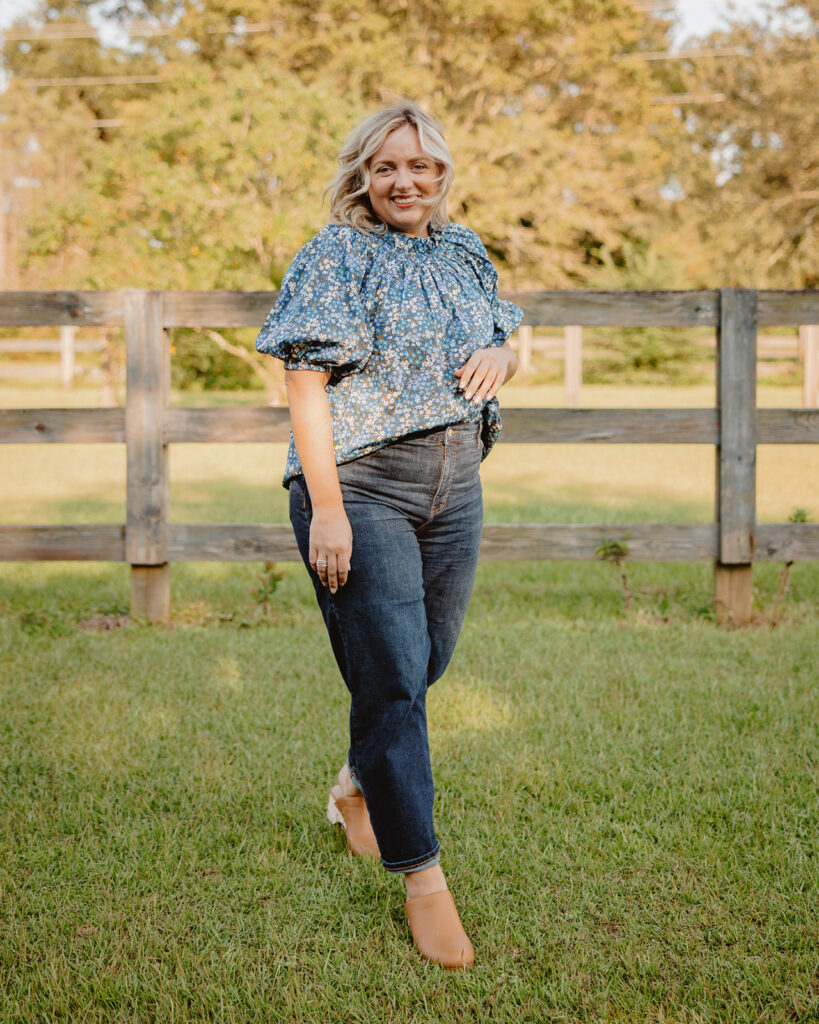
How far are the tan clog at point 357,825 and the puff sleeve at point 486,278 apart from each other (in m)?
1.26

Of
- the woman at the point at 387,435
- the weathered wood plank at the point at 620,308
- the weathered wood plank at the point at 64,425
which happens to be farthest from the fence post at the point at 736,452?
the weathered wood plank at the point at 64,425

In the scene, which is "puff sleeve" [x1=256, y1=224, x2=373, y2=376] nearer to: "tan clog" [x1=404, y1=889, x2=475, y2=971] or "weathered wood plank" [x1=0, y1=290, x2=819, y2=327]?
"tan clog" [x1=404, y1=889, x2=475, y2=971]

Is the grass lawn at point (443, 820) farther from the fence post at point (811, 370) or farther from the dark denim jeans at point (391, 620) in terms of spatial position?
the fence post at point (811, 370)

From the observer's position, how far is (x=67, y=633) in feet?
15.1

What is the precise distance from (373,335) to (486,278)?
0.45 meters

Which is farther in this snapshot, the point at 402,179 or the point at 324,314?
the point at 402,179

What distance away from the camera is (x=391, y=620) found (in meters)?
2.11

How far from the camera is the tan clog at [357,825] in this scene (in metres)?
2.61

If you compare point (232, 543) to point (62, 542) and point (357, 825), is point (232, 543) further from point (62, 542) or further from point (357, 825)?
point (357, 825)

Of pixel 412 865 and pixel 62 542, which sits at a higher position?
pixel 62 542

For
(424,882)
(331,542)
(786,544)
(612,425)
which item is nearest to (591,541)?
(612,425)

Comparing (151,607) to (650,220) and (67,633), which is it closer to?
(67,633)

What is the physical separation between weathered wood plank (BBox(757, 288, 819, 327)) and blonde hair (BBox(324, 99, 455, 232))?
9.45 ft

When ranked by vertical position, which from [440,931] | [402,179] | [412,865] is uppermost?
[402,179]
